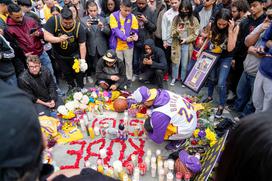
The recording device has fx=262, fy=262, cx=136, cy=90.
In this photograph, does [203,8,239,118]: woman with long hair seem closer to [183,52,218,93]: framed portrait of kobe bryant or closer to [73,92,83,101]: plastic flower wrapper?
[183,52,218,93]: framed portrait of kobe bryant

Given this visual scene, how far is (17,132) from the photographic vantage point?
862mm

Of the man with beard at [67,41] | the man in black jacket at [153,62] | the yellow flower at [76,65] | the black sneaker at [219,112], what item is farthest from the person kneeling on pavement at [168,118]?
the man with beard at [67,41]

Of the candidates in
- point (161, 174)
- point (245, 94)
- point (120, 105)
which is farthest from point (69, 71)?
point (245, 94)

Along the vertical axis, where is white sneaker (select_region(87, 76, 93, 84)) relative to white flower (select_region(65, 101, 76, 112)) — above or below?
below

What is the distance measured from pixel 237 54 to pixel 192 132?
1969mm

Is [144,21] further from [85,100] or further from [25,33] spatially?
[25,33]

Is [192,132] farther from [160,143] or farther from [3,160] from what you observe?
[3,160]

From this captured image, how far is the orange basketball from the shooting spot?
462 centimetres

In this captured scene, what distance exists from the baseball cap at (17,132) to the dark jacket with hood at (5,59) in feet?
13.0

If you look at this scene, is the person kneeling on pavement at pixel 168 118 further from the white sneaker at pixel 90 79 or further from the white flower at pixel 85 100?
the white sneaker at pixel 90 79

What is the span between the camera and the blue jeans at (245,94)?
4.44 metres

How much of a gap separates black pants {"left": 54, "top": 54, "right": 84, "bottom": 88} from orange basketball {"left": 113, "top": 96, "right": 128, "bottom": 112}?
4.12 feet

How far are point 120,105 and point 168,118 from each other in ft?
4.17

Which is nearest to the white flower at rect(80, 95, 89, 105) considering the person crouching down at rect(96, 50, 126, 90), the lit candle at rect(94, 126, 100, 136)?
the person crouching down at rect(96, 50, 126, 90)
